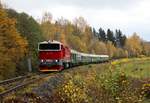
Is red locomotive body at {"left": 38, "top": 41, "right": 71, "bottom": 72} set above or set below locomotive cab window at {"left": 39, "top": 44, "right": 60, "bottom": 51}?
below

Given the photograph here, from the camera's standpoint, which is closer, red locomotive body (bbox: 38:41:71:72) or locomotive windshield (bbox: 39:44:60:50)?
red locomotive body (bbox: 38:41:71:72)

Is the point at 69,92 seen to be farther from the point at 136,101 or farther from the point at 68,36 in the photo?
the point at 68,36

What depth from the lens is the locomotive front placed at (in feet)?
141

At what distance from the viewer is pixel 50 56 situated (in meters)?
43.8

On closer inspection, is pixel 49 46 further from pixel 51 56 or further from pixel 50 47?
pixel 51 56

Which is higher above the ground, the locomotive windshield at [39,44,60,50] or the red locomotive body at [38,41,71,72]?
the locomotive windshield at [39,44,60,50]

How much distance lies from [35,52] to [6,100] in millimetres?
50906

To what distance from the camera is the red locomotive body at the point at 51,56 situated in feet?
141

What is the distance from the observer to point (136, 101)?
1395 cm

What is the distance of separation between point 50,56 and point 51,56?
0.10 meters

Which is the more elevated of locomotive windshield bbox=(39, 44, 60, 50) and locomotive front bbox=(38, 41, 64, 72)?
locomotive windshield bbox=(39, 44, 60, 50)

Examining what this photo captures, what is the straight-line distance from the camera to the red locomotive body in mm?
43062

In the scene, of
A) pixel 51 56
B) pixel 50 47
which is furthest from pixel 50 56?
pixel 50 47

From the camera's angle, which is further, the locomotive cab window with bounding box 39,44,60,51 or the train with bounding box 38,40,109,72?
the locomotive cab window with bounding box 39,44,60,51
